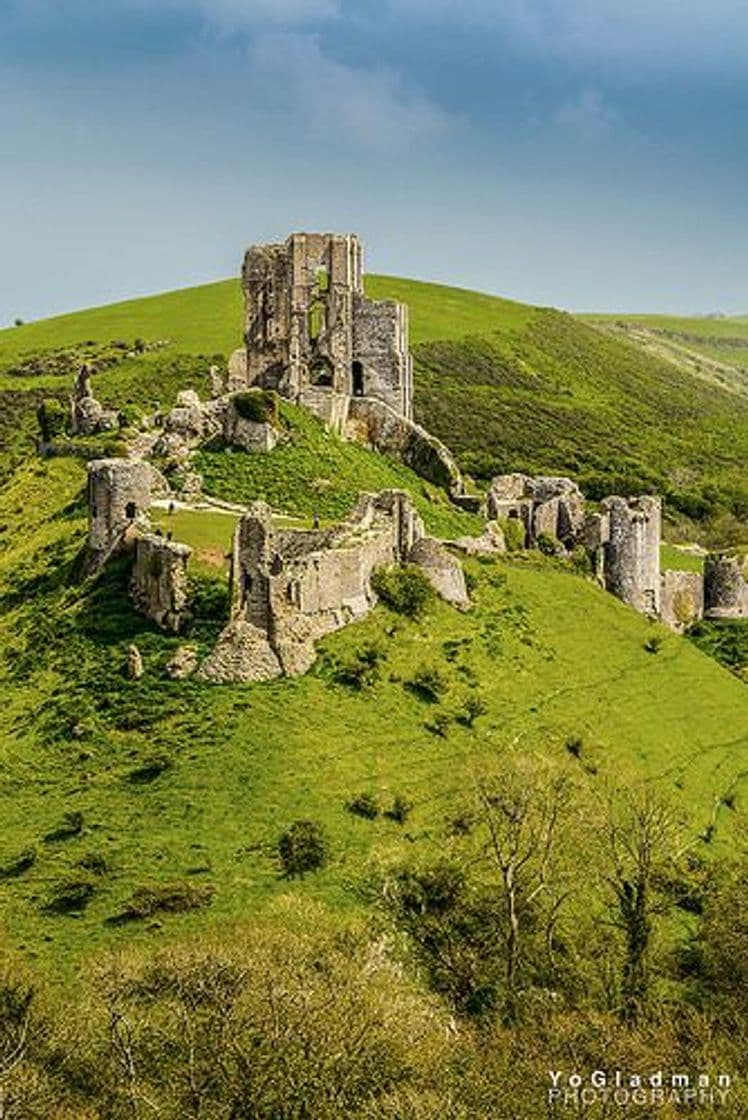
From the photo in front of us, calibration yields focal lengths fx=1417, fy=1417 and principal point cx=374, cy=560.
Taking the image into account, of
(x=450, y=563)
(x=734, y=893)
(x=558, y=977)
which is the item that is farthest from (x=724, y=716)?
(x=558, y=977)

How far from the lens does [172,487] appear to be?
6450 centimetres

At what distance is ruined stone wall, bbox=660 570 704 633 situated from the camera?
79750 mm

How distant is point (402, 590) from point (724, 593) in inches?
1421

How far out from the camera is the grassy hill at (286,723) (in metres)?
38.6

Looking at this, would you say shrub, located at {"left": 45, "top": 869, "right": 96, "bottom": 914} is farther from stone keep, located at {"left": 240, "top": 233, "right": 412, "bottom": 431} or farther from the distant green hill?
the distant green hill

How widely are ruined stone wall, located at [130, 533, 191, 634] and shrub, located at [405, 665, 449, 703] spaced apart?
27.4ft

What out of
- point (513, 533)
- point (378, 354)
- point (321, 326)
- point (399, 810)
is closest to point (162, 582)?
point (399, 810)

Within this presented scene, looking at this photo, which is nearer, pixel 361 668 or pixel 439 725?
pixel 439 725

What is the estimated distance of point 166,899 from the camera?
3647 centimetres

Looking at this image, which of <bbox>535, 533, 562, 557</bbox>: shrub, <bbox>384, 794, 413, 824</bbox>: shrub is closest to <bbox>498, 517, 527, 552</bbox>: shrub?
<bbox>535, 533, 562, 557</bbox>: shrub

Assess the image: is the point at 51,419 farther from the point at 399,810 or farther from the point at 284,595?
the point at 399,810

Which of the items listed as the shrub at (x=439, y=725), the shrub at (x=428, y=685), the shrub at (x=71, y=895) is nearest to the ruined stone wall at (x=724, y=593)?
the shrub at (x=428, y=685)

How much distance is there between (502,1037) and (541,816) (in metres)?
10.0

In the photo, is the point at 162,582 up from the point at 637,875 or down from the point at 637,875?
up
